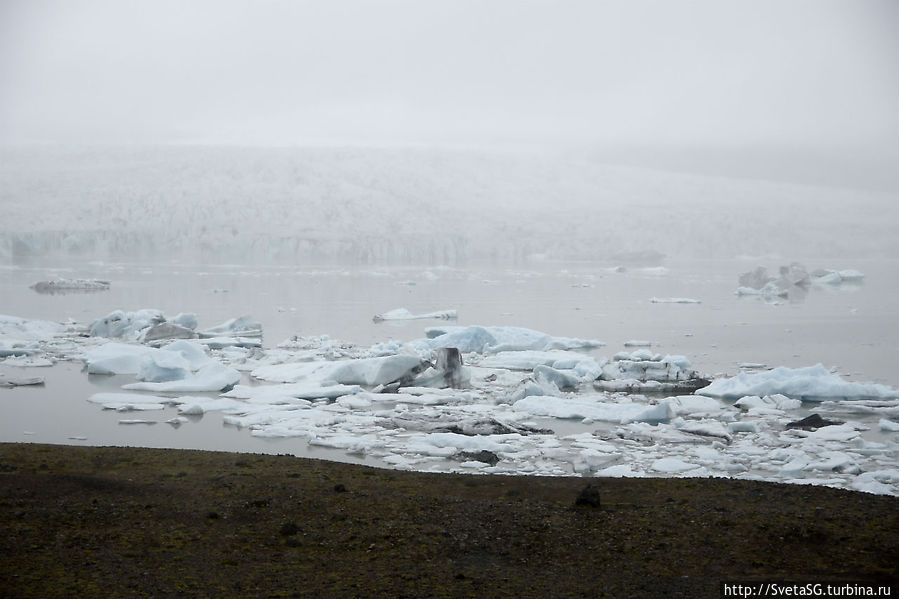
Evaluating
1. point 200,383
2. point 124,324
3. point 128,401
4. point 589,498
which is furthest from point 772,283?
point 589,498

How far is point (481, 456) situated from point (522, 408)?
1.94m

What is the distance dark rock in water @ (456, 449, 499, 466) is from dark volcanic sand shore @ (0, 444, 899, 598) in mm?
876

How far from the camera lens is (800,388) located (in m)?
8.80

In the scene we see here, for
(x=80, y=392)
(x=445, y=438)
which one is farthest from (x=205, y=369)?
(x=445, y=438)

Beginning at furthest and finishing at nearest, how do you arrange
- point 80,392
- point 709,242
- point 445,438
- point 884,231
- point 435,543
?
point 884,231 < point 709,242 < point 80,392 < point 445,438 < point 435,543

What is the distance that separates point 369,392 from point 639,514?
16.2 feet

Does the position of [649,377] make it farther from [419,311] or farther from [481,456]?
[419,311]

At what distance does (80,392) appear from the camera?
28.6 feet

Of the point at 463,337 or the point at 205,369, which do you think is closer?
the point at 205,369

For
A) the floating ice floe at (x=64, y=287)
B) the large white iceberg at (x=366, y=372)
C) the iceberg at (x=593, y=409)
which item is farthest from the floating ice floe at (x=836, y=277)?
the large white iceberg at (x=366, y=372)

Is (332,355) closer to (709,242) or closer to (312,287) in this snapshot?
(312,287)

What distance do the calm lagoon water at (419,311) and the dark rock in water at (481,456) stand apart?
0.66m

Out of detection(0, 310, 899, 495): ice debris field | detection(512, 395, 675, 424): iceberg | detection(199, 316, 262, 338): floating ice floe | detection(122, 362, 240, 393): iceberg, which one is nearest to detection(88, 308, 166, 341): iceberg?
detection(199, 316, 262, 338): floating ice floe

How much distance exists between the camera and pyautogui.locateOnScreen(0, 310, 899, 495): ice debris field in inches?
241
